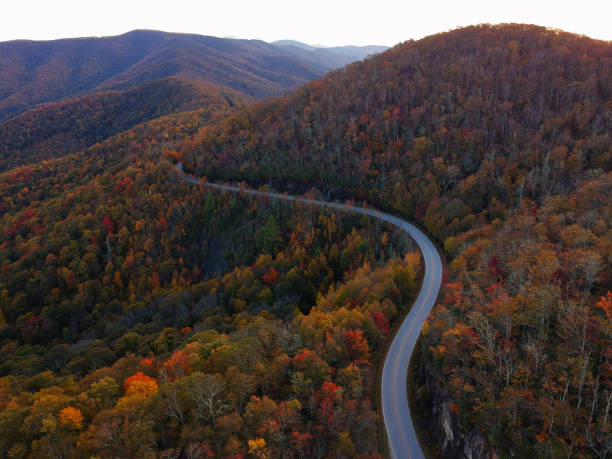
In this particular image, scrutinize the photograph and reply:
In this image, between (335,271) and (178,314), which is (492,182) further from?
(178,314)

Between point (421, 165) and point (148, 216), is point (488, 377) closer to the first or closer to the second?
point (421, 165)

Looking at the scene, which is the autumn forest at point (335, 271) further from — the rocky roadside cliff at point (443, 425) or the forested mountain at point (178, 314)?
the forested mountain at point (178, 314)


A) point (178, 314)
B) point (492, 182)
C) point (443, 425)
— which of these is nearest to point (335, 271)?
point (178, 314)

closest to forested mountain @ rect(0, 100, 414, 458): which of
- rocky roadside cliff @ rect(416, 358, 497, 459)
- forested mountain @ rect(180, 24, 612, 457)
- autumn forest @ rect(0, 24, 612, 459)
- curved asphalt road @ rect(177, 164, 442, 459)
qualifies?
autumn forest @ rect(0, 24, 612, 459)

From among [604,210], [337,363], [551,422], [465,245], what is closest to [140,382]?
[337,363]

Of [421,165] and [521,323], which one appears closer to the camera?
[521,323]
